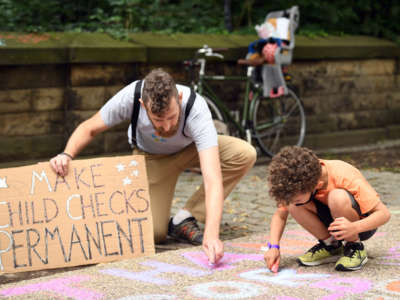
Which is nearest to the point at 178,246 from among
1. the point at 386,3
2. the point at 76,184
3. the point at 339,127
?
the point at 76,184

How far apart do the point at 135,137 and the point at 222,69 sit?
3.43m

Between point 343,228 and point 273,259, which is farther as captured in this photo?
point 273,259

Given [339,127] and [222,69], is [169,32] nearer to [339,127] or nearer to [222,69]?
A: [222,69]

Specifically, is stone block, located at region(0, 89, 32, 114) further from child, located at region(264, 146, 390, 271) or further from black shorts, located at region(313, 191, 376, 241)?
black shorts, located at region(313, 191, 376, 241)

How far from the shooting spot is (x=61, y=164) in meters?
3.77

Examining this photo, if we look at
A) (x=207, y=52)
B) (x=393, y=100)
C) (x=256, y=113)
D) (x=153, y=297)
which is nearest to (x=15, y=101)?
(x=207, y=52)

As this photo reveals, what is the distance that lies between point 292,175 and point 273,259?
56 cm

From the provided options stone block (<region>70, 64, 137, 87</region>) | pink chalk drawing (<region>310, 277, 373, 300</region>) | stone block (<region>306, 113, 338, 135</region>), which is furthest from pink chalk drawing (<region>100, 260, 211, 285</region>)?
stone block (<region>306, 113, 338, 135</region>)

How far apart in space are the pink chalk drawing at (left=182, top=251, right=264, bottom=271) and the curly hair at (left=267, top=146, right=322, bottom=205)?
0.68m

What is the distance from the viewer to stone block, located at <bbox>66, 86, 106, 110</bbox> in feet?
20.9

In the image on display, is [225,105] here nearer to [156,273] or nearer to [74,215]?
[74,215]

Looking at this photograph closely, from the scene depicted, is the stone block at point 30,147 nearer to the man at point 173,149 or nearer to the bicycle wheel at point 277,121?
the bicycle wheel at point 277,121

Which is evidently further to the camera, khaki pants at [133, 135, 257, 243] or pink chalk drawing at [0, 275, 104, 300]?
khaki pants at [133, 135, 257, 243]

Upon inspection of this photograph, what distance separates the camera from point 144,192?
3914mm
